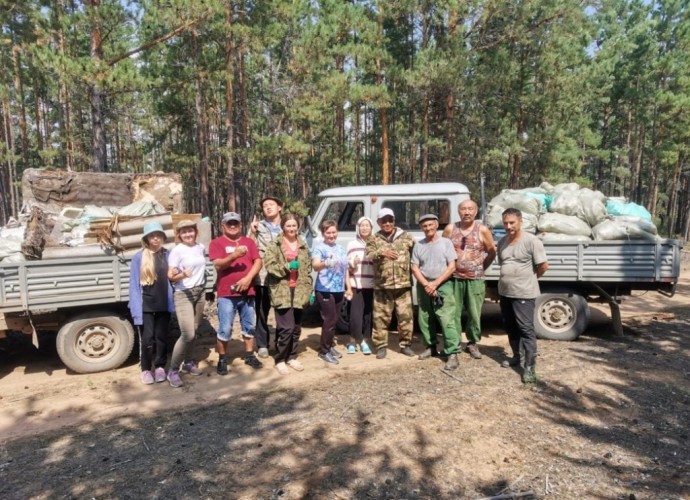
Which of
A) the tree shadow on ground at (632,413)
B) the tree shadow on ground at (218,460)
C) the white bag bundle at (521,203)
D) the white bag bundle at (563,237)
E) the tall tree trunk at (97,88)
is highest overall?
the tall tree trunk at (97,88)

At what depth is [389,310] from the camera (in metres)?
4.89

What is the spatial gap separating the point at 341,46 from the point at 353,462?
40.8ft

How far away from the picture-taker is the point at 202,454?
2.96m

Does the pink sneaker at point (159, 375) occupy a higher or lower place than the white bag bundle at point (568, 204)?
lower

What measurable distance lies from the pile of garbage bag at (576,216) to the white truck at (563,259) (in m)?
0.23

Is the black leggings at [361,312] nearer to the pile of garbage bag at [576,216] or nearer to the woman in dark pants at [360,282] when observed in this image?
the woman in dark pants at [360,282]

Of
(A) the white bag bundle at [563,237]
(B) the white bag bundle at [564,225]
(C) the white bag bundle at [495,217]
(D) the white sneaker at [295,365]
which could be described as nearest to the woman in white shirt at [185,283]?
(D) the white sneaker at [295,365]

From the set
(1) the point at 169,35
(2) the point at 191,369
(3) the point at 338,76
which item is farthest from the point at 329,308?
(3) the point at 338,76

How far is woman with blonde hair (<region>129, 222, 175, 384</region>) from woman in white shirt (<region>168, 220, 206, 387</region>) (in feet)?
0.38

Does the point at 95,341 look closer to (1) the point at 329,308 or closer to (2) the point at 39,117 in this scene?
(1) the point at 329,308

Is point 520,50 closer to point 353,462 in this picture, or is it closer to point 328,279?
point 328,279

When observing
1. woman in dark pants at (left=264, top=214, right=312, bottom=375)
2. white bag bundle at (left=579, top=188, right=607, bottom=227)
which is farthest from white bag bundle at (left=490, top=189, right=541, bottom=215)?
woman in dark pants at (left=264, top=214, right=312, bottom=375)

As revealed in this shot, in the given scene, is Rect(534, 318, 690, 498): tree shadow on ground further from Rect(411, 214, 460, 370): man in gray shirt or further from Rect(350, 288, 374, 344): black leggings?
Rect(350, 288, 374, 344): black leggings

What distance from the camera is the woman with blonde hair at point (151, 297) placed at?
4.09 meters
